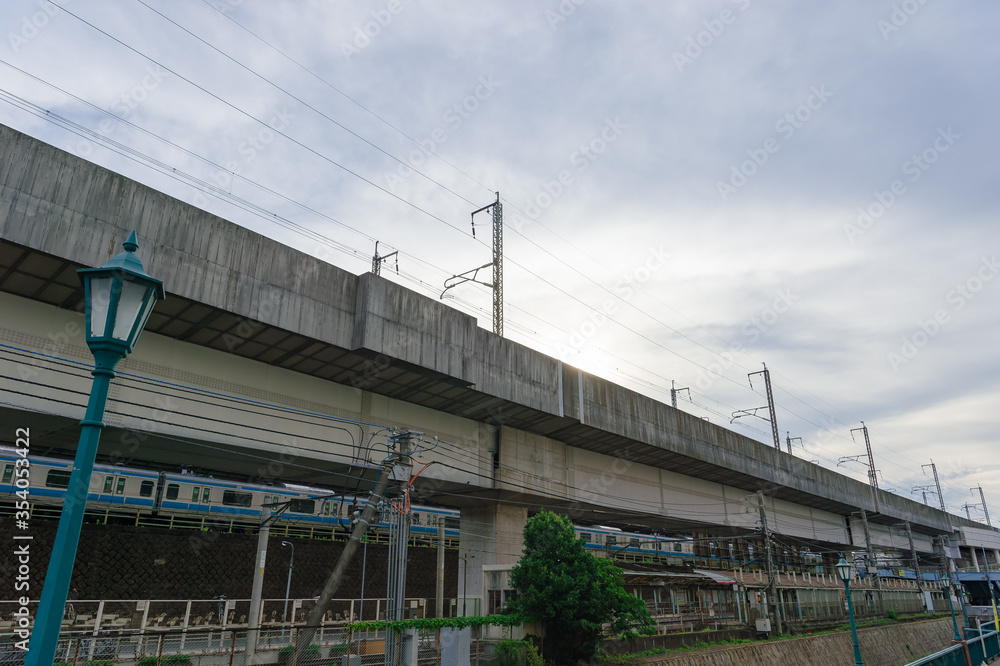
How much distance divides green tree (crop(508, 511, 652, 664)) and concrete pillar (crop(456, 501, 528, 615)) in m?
5.62

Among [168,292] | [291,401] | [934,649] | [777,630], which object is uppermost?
[168,292]

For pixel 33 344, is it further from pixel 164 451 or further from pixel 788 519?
pixel 788 519

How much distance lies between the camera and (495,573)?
80.0ft

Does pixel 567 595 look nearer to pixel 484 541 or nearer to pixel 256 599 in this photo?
pixel 484 541

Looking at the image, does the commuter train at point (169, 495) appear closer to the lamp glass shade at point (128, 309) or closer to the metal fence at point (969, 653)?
the metal fence at point (969, 653)

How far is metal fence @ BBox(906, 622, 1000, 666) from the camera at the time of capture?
12758 millimetres

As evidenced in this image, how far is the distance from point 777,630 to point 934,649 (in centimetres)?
2179

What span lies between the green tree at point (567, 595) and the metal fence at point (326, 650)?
4.28 ft

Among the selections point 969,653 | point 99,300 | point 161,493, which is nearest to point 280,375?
point 161,493

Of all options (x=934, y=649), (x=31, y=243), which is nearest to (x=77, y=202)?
(x=31, y=243)

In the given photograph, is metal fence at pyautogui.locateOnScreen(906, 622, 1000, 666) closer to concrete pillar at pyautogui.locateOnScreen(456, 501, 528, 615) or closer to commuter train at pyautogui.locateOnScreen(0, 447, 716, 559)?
commuter train at pyautogui.locateOnScreen(0, 447, 716, 559)

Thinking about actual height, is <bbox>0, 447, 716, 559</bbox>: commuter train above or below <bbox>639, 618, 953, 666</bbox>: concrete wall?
above

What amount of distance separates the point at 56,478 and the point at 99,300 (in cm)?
2569

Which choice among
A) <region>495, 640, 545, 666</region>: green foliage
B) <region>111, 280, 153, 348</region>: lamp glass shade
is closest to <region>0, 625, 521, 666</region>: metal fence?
<region>495, 640, 545, 666</region>: green foliage
